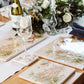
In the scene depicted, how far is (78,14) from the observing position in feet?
7.47

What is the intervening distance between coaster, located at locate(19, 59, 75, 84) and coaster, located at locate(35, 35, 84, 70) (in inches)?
3.0

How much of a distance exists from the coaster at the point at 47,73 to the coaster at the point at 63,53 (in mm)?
77

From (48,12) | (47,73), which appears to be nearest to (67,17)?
(48,12)

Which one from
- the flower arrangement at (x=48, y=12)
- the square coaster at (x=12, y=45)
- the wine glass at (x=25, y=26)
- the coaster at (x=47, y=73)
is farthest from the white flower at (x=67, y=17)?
the coaster at (x=47, y=73)

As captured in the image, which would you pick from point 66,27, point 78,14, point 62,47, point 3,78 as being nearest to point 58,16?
point 66,27

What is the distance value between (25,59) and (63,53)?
0.91ft

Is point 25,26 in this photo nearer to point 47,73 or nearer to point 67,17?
point 47,73

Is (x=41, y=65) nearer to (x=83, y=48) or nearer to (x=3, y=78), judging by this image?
(x=3, y=78)

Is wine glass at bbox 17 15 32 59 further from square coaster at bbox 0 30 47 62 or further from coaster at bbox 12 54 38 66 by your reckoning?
square coaster at bbox 0 30 47 62

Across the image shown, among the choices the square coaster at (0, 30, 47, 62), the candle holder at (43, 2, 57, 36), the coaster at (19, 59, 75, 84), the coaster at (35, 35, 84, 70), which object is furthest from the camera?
the candle holder at (43, 2, 57, 36)

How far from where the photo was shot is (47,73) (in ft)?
4.56

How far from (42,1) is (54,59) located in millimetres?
733

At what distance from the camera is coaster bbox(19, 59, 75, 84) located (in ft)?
4.32

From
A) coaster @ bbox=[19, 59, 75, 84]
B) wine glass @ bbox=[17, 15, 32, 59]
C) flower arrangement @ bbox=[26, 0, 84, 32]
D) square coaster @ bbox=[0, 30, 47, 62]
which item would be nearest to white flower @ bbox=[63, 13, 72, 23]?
flower arrangement @ bbox=[26, 0, 84, 32]
